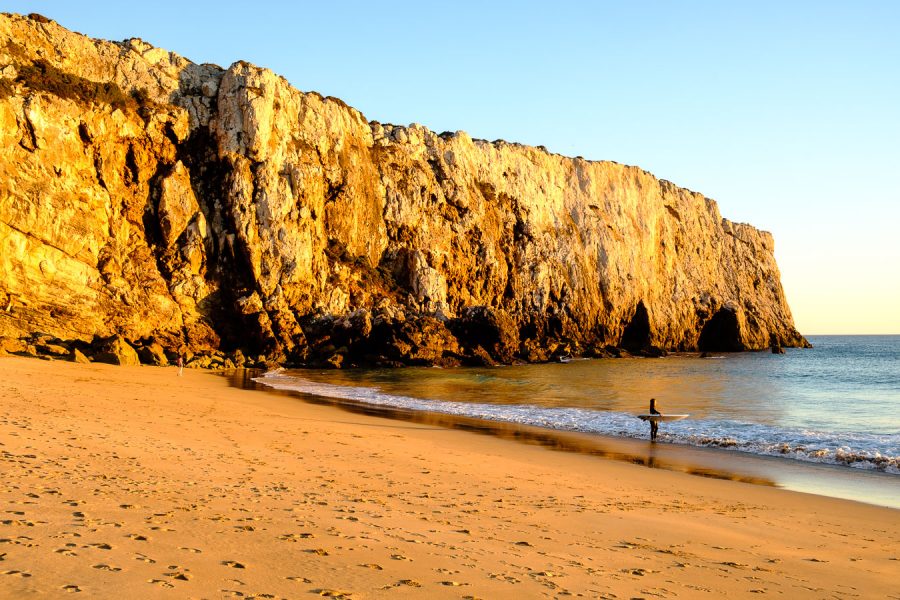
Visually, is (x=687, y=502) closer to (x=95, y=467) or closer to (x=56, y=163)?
(x=95, y=467)

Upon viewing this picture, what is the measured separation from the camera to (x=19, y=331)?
1294 inches

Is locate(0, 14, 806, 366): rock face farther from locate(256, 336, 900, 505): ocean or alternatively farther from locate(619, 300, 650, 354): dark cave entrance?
locate(256, 336, 900, 505): ocean

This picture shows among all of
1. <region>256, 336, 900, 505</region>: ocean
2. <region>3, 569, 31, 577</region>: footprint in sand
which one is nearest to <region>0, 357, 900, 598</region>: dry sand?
<region>3, 569, 31, 577</region>: footprint in sand

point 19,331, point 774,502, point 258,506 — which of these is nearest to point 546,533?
point 258,506

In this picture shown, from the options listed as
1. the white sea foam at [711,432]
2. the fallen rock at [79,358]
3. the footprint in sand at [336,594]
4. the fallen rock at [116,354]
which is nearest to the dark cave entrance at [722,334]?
the white sea foam at [711,432]

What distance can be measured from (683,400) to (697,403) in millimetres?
1270

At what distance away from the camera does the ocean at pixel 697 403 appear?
13977 mm

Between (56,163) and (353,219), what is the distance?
2121 centimetres

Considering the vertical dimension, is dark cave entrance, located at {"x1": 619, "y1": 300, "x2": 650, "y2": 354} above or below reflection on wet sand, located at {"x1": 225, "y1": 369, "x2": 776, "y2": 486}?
above

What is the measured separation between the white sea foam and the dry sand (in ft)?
14.7

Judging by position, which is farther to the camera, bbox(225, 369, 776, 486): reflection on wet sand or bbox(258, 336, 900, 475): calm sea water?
bbox(258, 336, 900, 475): calm sea water

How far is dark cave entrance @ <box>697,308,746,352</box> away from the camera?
7381 centimetres

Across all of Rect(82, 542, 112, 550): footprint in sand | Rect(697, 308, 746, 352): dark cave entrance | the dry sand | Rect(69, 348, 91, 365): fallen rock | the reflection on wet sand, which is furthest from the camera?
Rect(697, 308, 746, 352): dark cave entrance

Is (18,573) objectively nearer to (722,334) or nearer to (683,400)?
(683,400)
